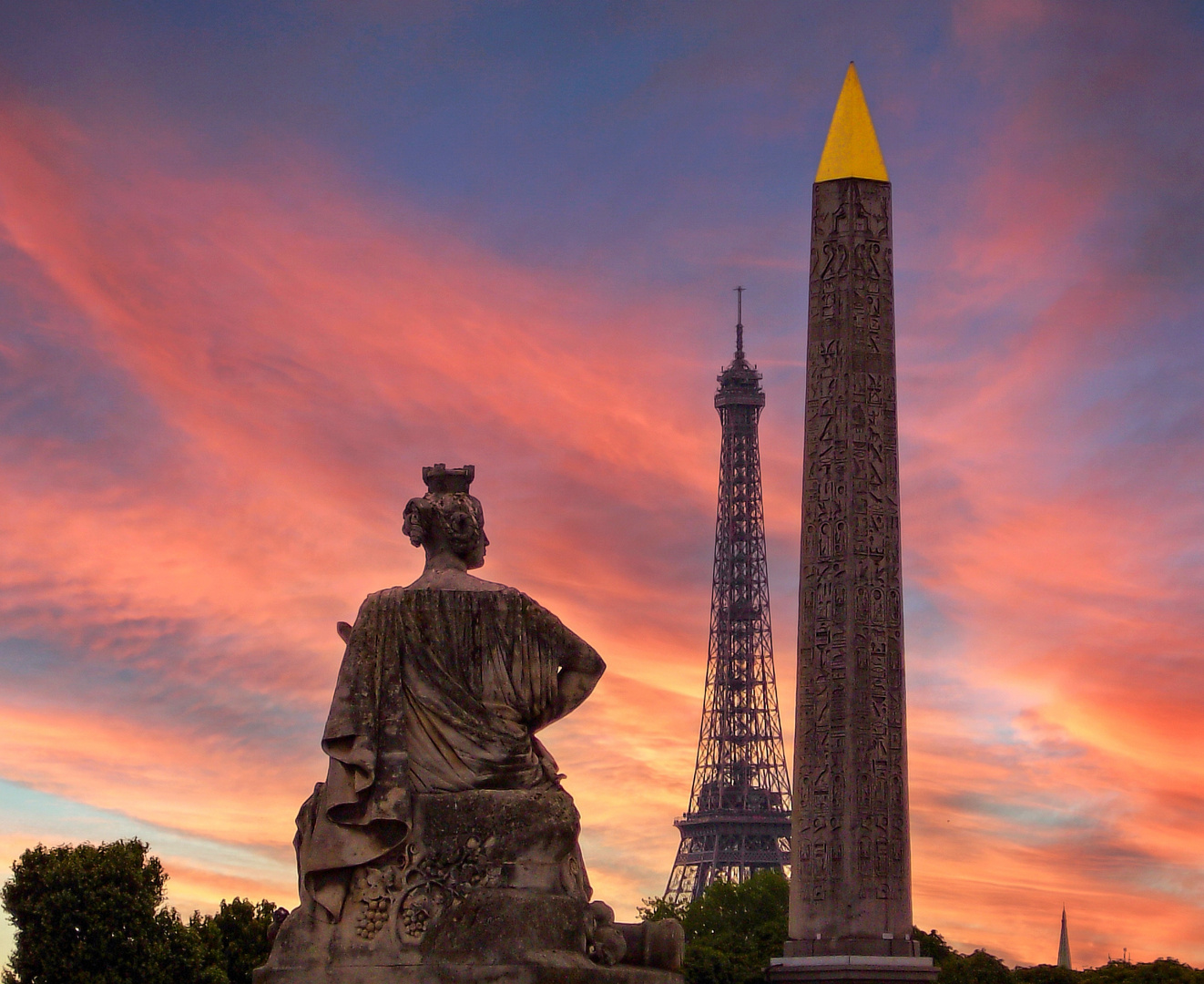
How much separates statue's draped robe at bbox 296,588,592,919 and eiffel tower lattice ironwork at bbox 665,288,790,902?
9063 cm

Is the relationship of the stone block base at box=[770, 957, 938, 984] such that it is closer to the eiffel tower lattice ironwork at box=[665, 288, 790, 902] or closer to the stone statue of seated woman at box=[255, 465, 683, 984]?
the stone statue of seated woman at box=[255, 465, 683, 984]

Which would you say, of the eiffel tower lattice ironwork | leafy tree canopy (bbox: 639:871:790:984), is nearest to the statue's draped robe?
leafy tree canopy (bbox: 639:871:790:984)

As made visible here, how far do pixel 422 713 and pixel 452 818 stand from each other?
584 mm

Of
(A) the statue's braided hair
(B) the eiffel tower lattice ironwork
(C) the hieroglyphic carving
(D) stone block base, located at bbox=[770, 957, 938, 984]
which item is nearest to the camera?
(A) the statue's braided hair

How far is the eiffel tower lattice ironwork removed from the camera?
357 feet

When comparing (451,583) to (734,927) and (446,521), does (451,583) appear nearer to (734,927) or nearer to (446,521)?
(446,521)

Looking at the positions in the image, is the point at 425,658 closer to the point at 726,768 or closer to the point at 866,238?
the point at 866,238

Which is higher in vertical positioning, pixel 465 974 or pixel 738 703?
pixel 738 703

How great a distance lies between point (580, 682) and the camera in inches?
468

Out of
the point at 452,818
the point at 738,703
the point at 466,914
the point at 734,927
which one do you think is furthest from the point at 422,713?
the point at 738,703

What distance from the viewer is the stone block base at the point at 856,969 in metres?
41.1

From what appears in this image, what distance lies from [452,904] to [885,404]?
3107 centimetres

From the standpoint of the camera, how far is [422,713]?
38.2 ft

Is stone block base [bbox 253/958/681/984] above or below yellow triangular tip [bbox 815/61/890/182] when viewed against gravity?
below
